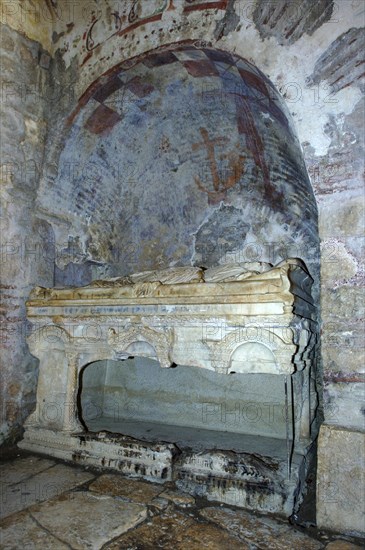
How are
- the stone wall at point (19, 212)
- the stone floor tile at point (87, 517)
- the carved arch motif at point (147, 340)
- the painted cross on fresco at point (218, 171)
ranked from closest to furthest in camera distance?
the stone floor tile at point (87, 517) → the carved arch motif at point (147, 340) → the stone wall at point (19, 212) → the painted cross on fresco at point (218, 171)

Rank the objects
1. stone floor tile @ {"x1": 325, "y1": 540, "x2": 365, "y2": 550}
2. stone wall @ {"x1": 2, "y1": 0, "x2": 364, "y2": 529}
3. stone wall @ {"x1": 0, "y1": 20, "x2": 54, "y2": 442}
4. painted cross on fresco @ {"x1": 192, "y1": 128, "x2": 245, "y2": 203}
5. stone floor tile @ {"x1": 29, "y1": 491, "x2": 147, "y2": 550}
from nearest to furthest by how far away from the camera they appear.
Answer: stone floor tile @ {"x1": 325, "y1": 540, "x2": 365, "y2": 550}, stone floor tile @ {"x1": 29, "y1": 491, "x2": 147, "y2": 550}, stone wall @ {"x1": 2, "y1": 0, "x2": 364, "y2": 529}, stone wall @ {"x1": 0, "y1": 20, "x2": 54, "y2": 442}, painted cross on fresco @ {"x1": 192, "y1": 128, "x2": 245, "y2": 203}

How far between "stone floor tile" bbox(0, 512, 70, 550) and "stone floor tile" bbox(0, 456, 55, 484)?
0.65 metres

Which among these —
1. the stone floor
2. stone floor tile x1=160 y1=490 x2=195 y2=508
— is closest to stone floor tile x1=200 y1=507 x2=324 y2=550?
the stone floor

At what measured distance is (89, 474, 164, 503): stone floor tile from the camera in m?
2.97

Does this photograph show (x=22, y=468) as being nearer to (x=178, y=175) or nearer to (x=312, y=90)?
(x=178, y=175)

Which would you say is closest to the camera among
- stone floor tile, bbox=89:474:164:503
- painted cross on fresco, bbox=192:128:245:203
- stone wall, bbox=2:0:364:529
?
stone wall, bbox=2:0:364:529

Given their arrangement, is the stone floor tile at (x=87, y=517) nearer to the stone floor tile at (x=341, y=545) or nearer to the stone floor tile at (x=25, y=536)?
the stone floor tile at (x=25, y=536)

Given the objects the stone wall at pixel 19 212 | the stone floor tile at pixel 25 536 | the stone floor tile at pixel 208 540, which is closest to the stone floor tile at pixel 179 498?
the stone floor tile at pixel 208 540

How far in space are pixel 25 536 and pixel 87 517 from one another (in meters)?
0.39

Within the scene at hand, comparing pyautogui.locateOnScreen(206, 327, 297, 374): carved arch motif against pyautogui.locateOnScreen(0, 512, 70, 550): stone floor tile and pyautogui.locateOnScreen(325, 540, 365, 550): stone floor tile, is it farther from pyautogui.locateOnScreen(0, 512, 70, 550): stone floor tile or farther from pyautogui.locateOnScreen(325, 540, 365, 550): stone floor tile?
pyautogui.locateOnScreen(0, 512, 70, 550): stone floor tile

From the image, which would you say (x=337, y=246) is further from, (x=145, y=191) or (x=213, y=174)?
(x=145, y=191)

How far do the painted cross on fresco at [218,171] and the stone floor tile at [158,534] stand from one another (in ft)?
11.3

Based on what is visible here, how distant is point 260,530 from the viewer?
2.55 m

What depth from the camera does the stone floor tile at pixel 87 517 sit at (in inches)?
96.8
